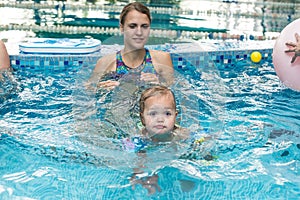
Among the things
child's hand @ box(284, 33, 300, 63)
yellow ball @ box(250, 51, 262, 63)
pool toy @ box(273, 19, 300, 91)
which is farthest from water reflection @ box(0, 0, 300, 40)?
child's hand @ box(284, 33, 300, 63)

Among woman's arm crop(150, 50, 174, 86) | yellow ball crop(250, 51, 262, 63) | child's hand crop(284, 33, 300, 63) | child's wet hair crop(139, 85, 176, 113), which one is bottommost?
yellow ball crop(250, 51, 262, 63)

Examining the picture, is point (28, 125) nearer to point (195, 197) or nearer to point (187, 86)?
point (187, 86)

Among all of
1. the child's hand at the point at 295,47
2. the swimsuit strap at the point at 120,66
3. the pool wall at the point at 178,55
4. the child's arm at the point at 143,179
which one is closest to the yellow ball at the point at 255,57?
the pool wall at the point at 178,55

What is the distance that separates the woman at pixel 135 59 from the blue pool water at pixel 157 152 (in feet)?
0.42

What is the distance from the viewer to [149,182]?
313 centimetres

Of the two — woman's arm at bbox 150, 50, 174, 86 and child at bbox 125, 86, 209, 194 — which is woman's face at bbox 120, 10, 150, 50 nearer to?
woman's arm at bbox 150, 50, 174, 86

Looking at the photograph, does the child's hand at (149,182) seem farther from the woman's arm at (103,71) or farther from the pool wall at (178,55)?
the pool wall at (178,55)

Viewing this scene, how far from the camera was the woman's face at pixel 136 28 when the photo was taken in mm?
4004

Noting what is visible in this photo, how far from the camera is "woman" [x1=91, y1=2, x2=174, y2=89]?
3852 mm

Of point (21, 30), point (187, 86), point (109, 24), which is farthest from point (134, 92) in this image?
point (109, 24)

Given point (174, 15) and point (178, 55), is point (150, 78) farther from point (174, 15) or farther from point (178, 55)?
point (174, 15)

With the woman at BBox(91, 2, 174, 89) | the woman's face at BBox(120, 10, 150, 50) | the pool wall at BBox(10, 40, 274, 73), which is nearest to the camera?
the woman at BBox(91, 2, 174, 89)

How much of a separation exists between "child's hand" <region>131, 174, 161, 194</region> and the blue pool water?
32mm

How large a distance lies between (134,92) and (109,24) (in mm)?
A: 5629
